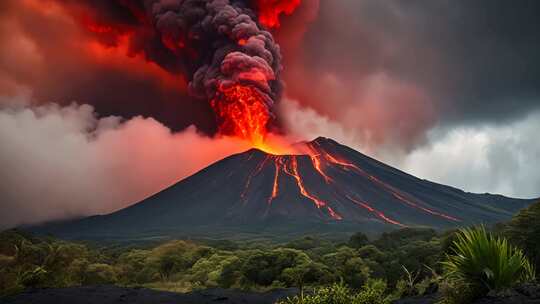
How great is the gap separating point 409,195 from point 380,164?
3520 cm

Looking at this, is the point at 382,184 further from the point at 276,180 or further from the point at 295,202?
the point at 276,180

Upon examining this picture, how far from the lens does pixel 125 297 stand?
67.0 ft

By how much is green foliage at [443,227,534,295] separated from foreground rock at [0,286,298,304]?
15687mm

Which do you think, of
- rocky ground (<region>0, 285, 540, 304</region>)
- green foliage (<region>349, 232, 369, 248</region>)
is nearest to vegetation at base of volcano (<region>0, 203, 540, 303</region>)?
rocky ground (<region>0, 285, 540, 304</region>)

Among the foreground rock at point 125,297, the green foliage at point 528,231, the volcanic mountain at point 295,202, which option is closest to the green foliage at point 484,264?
the green foliage at point 528,231

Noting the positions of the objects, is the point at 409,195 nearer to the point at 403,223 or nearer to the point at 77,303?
the point at 403,223

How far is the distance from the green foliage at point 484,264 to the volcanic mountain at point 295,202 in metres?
106

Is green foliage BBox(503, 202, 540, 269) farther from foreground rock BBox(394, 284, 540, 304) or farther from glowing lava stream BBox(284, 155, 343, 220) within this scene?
glowing lava stream BBox(284, 155, 343, 220)

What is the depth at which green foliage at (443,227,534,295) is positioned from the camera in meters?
7.27

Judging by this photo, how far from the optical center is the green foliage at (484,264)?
23.8 ft

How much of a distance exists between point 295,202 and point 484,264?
139001mm

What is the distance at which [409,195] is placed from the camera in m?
155

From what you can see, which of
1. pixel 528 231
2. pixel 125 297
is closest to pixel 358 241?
pixel 125 297

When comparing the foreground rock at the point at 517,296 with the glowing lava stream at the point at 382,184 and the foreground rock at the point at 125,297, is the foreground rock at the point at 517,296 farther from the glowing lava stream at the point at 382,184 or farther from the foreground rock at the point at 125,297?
the glowing lava stream at the point at 382,184
